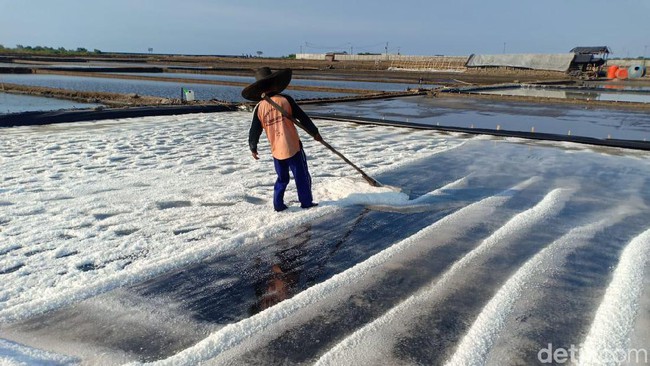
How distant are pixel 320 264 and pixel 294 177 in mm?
1358

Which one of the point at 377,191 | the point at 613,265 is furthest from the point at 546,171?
the point at 613,265

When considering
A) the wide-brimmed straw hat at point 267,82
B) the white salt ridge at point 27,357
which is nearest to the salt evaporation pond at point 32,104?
the wide-brimmed straw hat at point 267,82

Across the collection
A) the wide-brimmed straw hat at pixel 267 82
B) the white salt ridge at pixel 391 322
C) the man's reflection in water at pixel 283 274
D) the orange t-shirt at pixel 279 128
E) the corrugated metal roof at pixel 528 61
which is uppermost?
the corrugated metal roof at pixel 528 61

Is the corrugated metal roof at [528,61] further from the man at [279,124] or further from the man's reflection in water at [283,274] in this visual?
the man's reflection in water at [283,274]

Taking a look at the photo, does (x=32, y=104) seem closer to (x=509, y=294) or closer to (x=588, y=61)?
(x=509, y=294)

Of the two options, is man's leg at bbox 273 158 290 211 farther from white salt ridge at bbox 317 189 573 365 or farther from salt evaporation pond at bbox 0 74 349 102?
salt evaporation pond at bbox 0 74 349 102

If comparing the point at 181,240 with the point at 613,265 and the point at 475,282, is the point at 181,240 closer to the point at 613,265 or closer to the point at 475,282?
the point at 475,282

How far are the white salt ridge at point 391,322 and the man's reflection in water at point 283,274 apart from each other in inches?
25.5


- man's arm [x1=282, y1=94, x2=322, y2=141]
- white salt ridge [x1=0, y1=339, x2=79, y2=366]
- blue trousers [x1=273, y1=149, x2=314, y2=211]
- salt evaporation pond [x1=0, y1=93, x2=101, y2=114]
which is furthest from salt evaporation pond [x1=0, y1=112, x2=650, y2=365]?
salt evaporation pond [x1=0, y1=93, x2=101, y2=114]

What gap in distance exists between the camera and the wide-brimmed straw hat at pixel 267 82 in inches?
180

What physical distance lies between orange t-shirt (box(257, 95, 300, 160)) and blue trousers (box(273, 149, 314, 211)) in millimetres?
81

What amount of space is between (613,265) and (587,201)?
1.89 meters

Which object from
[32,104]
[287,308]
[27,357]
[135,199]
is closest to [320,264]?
[287,308]

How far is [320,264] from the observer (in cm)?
361
